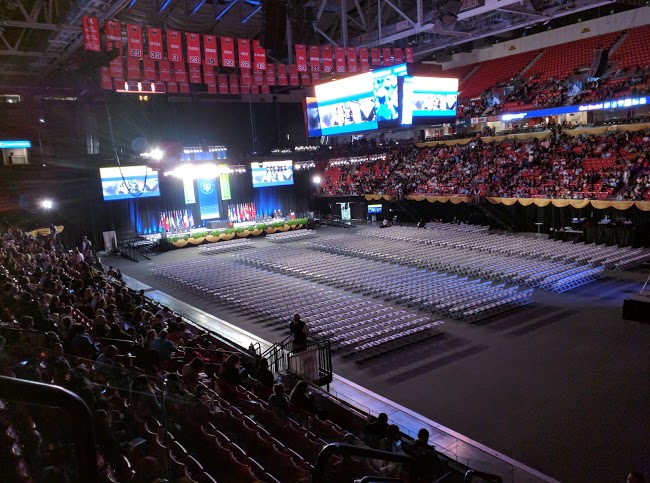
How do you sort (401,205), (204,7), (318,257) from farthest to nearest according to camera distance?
1. (401,205)
2. (204,7)
3. (318,257)

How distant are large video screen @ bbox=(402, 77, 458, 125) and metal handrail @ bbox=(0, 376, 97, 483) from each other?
23513mm

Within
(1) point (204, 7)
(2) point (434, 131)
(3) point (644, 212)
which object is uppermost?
(1) point (204, 7)

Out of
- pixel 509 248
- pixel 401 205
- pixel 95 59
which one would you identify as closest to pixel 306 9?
pixel 95 59

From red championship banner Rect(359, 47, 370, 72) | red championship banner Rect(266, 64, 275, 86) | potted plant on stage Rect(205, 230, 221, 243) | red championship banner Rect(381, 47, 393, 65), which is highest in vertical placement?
red championship banner Rect(381, 47, 393, 65)

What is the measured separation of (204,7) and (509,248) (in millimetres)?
21947

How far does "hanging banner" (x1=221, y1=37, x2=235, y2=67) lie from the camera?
69.7ft

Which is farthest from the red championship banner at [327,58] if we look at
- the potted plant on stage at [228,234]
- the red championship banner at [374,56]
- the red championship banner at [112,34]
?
the potted plant on stage at [228,234]

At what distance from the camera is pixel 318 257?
78.2 feet

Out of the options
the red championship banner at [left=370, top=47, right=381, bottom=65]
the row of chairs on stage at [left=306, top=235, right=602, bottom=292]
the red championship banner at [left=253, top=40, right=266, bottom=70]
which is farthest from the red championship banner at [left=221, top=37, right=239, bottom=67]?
the row of chairs on stage at [left=306, top=235, right=602, bottom=292]

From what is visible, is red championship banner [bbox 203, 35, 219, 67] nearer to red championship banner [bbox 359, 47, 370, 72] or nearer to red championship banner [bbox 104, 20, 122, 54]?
red championship banner [bbox 104, 20, 122, 54]

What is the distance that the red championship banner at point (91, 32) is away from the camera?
52.5 ft

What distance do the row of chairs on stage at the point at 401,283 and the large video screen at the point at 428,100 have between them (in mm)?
7876

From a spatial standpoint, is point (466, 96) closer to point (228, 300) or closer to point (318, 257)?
point (318, 257)

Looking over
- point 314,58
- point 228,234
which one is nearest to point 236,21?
point 314,58
